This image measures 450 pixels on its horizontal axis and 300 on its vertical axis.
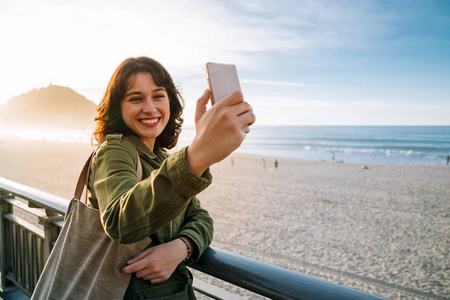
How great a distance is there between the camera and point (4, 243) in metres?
2.59

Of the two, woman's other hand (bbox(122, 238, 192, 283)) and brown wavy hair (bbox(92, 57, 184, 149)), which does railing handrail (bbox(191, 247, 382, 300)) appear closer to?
woman's other hand (bbox(122, 238, 192, 283))

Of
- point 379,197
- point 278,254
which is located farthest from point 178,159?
point 379,197

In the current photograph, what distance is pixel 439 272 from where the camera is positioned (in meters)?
7.61

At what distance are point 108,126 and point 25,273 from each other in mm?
1834

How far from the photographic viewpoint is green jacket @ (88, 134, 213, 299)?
0.70 m

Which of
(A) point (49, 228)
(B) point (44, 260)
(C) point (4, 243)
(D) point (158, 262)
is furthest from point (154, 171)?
(C) point (4, 243)

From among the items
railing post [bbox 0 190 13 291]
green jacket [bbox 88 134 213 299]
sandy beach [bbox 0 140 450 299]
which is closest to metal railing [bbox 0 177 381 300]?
railing post [bbox 0 190 13 291]

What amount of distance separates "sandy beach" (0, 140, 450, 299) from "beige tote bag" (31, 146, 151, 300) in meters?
5.57

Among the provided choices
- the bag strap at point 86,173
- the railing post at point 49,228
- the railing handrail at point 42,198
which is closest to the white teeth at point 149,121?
the bag strap at point 86,173

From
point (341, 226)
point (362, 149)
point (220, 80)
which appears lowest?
point (362, 149)

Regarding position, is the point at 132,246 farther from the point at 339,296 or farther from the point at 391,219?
the point at 391,219

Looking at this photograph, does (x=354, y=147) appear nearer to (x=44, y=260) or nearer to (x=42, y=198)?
(x=44, y=260)

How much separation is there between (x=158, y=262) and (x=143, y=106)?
55 cm

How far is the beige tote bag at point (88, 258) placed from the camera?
103cm
